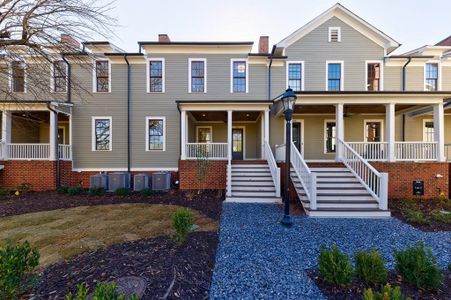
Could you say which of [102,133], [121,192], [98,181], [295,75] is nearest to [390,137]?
[295,75]

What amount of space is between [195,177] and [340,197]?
5.92 m

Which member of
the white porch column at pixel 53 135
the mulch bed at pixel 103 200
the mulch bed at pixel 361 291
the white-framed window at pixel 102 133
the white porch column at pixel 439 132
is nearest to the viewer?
the mulch bed at pixel 361 291

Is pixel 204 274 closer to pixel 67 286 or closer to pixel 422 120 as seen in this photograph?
pixel 67 286

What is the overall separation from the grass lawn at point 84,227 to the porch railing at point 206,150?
3.07m

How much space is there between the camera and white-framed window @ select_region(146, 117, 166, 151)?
11.9m

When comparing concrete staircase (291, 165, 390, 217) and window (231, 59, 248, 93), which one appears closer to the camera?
concrete staircase (291, 165, 390, 217)

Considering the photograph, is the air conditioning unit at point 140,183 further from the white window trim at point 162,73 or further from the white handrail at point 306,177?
the white handrail at point 306,177

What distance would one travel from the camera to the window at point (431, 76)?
A: 40.2 feet

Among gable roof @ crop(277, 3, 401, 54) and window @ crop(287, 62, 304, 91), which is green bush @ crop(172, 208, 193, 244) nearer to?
window @ crop(287, 62, 304, 91)

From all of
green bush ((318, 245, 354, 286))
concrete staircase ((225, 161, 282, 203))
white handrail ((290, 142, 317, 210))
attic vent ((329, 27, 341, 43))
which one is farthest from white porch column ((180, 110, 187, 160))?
attic vent ((329, 27, 341, 43))

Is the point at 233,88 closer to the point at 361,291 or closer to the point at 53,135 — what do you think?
the point at 53,135

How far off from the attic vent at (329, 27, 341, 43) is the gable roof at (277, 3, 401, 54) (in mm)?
594

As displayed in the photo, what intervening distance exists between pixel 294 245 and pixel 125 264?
11.0 ft

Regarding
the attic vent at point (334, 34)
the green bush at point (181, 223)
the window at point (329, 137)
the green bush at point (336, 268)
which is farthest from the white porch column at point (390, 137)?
the green bush at point (181, 223)
